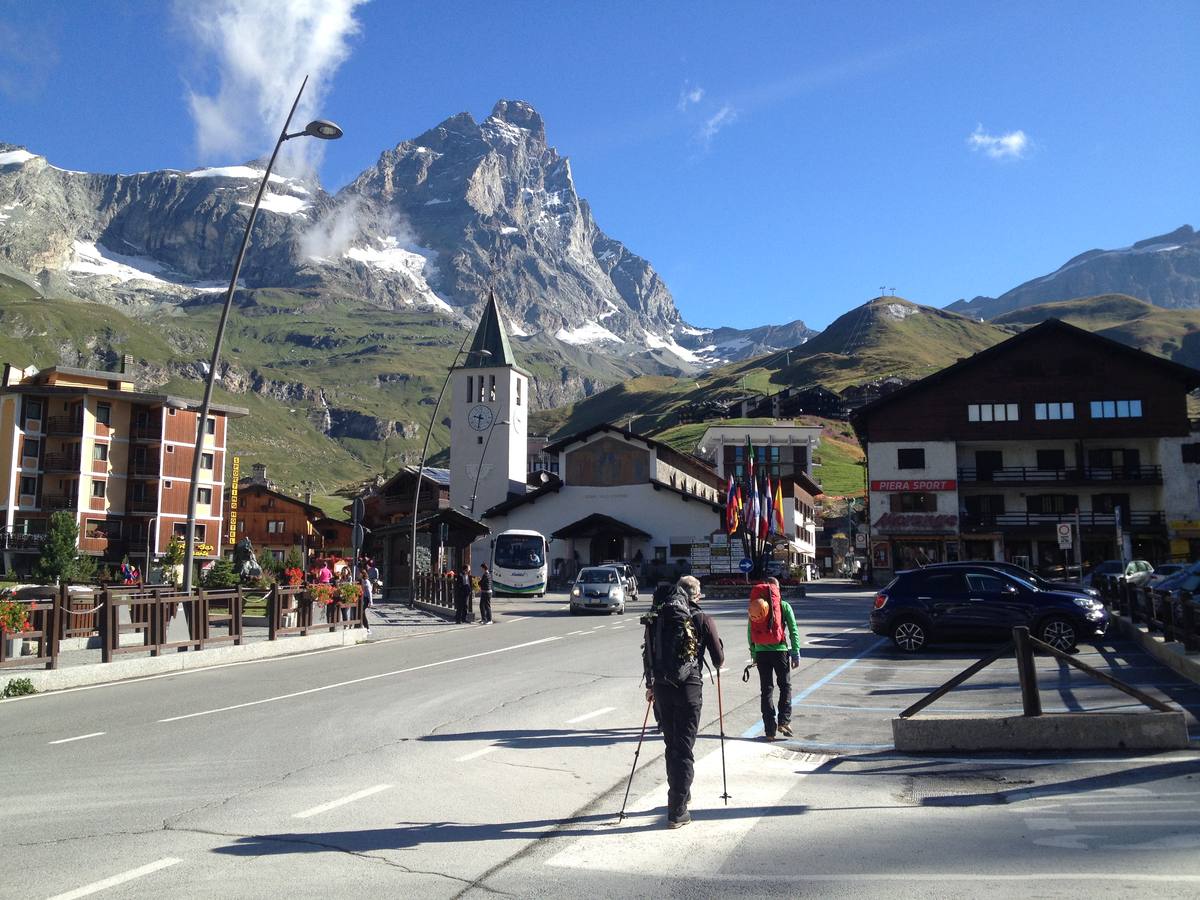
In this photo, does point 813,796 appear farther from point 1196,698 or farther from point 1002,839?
point 1196,698

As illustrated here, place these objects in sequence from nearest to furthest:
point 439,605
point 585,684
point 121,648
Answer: point 585,684 < point 121,648 < point 439,605

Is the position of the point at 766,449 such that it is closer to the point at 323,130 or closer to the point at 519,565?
the point at 519,565

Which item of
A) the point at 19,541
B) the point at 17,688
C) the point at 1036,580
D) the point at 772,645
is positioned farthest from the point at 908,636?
the point at 19,541

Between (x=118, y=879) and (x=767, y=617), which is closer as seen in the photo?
(x=118, y=879)

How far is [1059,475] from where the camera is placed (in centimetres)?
6072

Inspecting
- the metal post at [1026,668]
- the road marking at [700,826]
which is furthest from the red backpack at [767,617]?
the metal post at [1026,668]

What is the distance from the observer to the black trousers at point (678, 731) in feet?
23.6

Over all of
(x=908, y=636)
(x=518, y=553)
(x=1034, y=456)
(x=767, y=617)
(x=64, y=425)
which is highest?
(x=64, y=425)

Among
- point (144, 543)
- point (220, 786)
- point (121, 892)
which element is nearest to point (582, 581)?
point (220, 786)

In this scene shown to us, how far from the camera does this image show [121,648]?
57.0 ft

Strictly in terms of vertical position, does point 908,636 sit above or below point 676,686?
below

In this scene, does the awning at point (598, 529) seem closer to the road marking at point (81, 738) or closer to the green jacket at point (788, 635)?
the green jacket at point (788, 635)

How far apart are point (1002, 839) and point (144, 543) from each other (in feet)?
269

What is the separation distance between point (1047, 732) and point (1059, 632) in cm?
958
